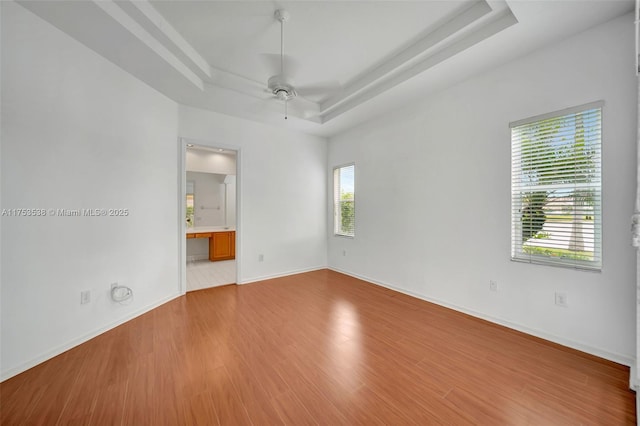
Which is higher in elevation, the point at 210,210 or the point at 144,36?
the point at 144,36

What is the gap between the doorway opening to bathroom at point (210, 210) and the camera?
6.17 metres

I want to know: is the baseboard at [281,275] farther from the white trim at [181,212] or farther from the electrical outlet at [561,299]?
the electrical outlet at [561,299]

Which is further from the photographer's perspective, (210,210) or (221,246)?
(210,210)

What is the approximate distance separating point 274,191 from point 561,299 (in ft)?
13.9

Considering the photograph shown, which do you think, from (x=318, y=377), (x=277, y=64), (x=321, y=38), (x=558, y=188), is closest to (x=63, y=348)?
(x=318, y=377)

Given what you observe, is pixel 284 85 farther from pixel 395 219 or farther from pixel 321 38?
pixel 395 219

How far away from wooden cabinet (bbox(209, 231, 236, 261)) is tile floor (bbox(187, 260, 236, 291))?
18cm

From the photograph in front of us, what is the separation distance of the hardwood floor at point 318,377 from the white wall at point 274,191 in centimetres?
178

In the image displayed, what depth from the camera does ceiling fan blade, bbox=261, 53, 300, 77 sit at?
302cm

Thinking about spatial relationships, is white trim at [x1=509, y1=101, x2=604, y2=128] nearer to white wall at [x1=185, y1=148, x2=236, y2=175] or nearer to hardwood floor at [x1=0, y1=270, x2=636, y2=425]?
hardwood floor at [x1=0, y1=270, x2=636, y2=425]

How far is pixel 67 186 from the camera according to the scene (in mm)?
2334

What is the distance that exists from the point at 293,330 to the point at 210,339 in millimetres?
853

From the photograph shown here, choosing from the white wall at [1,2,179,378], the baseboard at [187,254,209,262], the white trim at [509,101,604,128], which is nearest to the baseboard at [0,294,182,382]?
the white wall at [1,2,179,378]

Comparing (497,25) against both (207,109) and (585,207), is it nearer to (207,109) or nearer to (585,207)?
(585,207)
